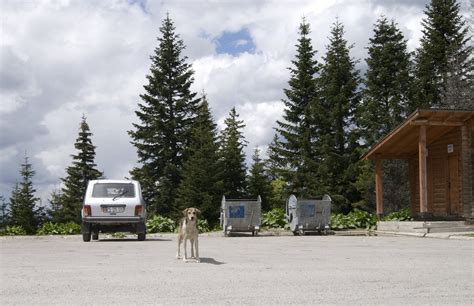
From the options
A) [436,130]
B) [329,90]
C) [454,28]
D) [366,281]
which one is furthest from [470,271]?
[454,28]

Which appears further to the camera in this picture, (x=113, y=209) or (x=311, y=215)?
(x=311, y=215)

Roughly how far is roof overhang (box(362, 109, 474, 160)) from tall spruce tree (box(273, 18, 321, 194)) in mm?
20437

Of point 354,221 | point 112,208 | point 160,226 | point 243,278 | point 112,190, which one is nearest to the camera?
point 243,278

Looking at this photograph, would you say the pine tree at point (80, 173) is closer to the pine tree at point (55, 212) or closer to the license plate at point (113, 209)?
the pine tree at point (55, 212)

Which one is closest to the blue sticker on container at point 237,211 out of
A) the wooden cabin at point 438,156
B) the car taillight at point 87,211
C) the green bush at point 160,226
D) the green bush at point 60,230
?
the green bush at point 160,226

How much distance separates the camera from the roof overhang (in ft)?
74.5

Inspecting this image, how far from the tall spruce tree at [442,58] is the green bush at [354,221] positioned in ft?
60.7

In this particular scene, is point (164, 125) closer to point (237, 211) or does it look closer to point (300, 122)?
point (300, 122)

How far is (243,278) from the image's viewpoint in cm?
898

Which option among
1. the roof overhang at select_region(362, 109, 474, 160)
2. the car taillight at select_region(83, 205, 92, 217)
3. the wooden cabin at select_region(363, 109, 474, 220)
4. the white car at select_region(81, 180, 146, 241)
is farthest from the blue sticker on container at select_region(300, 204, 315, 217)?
the car taillight at select_region(83, 205, 92, 217)

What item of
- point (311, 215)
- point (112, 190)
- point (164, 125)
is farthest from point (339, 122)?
point (112, 190)

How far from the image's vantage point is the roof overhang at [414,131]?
22706 mm

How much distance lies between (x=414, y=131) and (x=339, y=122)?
2424 cm

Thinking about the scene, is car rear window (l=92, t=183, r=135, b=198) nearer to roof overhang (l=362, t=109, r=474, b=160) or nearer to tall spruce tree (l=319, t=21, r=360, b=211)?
roof overhang (l=362, t=109, r=474, b=160)
